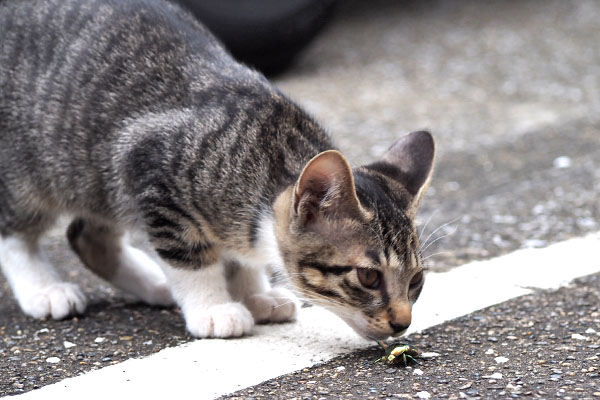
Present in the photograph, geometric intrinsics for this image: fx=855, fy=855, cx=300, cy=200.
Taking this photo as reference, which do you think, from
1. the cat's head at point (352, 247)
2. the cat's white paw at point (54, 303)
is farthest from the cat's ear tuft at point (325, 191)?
the cat's white paw at point (54, 303)

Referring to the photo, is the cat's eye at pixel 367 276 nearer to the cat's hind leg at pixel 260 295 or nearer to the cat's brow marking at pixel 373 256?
the cat's brow marking at pixel 373 256

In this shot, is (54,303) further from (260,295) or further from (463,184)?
(463,184)

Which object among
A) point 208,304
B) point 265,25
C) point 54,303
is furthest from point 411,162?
point 265,25

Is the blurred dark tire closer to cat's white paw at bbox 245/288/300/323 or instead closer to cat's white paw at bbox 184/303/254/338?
cat's white paw at bbox 245/288/300/323

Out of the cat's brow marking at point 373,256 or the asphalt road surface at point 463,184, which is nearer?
the asphalt road surface at point 463,184

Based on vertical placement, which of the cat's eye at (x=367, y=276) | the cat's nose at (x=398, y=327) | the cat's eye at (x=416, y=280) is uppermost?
the cat's eye at (x=367, y=276)

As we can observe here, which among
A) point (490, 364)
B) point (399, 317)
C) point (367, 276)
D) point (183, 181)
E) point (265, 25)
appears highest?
point (265, 25)
